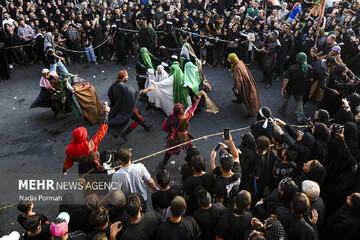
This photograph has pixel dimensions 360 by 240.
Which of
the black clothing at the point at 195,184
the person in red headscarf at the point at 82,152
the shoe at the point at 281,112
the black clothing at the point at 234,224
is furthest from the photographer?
the shoe at the point at 281,112

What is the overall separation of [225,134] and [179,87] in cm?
315

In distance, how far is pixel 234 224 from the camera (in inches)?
129

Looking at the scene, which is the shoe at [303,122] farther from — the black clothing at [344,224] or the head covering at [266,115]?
the black clothing at [344,224]

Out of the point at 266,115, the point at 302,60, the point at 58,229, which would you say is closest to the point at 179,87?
the point at 266,115

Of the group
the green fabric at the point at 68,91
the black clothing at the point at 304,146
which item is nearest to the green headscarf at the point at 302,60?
the black clothing at the point at 304,146

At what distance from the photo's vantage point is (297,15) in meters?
11.6

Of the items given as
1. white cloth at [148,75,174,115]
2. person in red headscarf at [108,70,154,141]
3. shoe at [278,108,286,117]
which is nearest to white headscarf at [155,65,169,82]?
white cloth at [148,75,174,115]

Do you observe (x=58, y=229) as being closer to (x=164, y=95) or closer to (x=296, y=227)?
(x=296, y=227)

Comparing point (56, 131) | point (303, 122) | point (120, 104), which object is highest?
point (120, 104)

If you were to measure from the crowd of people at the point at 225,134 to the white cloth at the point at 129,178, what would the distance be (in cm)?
2

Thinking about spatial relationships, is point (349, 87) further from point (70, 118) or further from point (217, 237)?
point (70, 118)

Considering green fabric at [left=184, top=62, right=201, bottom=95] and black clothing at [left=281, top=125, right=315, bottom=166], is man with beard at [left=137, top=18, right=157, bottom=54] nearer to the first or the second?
green fabric at [left=184, top=62, right=201, bottom=95]

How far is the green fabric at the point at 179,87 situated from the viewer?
23.8ft

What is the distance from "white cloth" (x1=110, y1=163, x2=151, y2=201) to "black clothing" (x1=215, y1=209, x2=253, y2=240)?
127 cm
